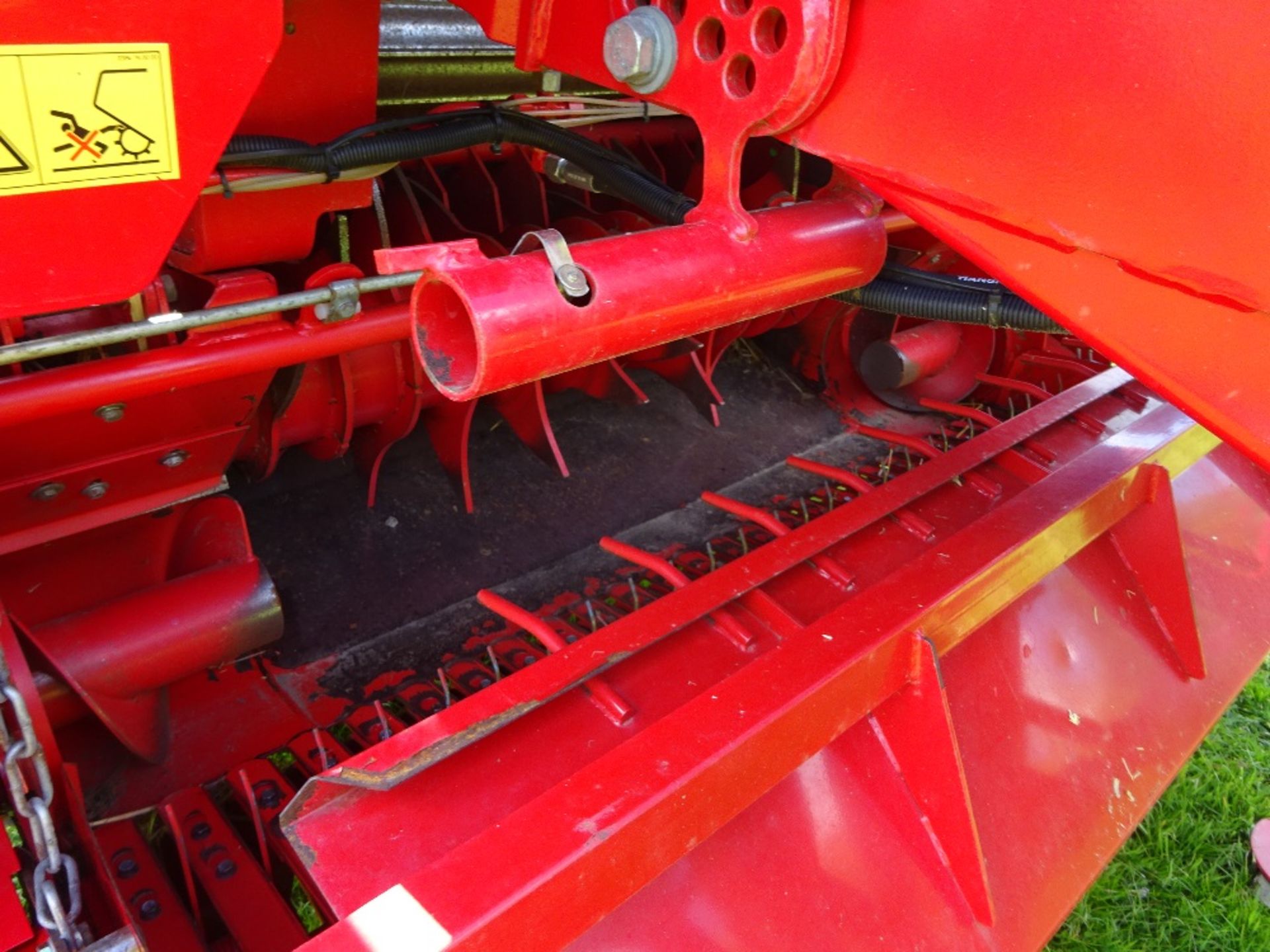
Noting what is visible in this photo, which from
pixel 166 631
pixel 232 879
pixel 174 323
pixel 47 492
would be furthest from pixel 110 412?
pixel 232 879

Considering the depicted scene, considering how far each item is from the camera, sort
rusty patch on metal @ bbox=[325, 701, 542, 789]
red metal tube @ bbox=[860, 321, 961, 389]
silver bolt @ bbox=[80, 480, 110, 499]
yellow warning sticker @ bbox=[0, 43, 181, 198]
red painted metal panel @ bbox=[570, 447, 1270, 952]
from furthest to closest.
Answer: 1. red metal tube @ bbox=[860, 321, 961, 389]
2. silver bolt @ bbox=[80, 480, 110, 499]
3. red painted metal panel @ bbox=[570, 447, 1270, 952]
4. rusty patch on metal @ bbox=[325, 701, 542, 789]
5. yellow warning sticker @ bbox=[0, 43, 181, 198]

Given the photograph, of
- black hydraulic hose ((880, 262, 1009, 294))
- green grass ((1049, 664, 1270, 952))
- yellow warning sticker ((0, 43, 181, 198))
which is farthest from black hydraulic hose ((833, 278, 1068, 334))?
green grass ((1049, 664, 1270, 952))

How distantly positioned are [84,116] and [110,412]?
737mm

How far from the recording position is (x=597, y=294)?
37.4 inches

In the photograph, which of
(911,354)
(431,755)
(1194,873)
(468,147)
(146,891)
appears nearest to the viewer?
(431,755)

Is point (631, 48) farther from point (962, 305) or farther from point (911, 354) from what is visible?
point (911, 354)

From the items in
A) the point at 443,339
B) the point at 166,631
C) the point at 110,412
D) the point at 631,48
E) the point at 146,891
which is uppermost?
the point at 631,48

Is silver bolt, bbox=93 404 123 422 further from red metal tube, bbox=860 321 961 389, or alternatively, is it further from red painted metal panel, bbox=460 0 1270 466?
red metal tube, bbox=860 321 961 389

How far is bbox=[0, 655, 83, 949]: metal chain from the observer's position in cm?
106

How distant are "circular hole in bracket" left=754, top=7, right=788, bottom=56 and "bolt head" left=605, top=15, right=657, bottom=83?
133 millimetres

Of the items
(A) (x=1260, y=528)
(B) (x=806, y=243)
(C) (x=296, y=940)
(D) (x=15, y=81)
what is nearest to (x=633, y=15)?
(B) (x=806, y=243)

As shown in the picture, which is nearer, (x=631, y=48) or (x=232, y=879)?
(x=631, y=48)

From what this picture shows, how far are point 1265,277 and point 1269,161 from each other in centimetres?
9

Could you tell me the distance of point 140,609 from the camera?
1757mm
